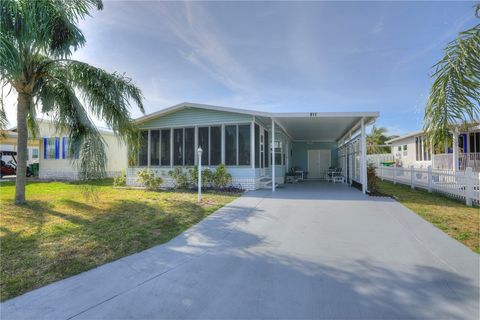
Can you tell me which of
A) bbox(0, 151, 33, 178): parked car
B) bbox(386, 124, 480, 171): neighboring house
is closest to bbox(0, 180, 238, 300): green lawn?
bbox(386, 124, 480, 171): neighboring house

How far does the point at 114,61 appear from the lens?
31.3ft

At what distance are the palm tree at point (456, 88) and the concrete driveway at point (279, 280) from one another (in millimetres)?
1857

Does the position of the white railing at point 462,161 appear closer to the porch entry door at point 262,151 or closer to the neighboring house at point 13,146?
the porch entry door at point 262,151

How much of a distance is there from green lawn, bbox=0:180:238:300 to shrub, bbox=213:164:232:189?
2378 mm

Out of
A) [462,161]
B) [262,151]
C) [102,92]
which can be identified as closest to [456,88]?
[102,92]

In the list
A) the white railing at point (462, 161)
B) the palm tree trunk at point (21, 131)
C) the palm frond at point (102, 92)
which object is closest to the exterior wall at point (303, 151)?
the white railing at point (462, 161)

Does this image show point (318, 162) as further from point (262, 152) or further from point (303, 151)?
point (262, 152)

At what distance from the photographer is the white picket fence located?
881cm

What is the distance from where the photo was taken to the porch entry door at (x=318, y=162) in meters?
20.9

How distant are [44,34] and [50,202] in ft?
18.2

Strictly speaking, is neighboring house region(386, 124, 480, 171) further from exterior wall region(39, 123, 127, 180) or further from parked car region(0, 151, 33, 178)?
parked car region(0, 151, 33, 178)

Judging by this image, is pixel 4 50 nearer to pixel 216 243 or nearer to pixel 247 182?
pixel 216 243

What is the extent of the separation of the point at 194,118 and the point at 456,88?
11056 millimetres

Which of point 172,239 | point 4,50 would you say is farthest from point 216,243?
point 4,50
